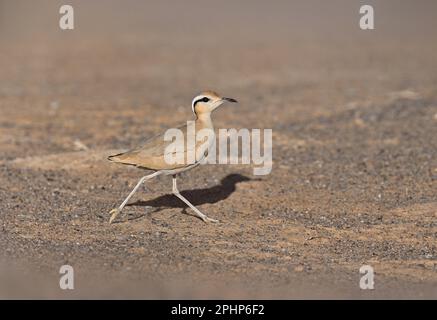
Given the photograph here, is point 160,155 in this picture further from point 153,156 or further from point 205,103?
point 205,103

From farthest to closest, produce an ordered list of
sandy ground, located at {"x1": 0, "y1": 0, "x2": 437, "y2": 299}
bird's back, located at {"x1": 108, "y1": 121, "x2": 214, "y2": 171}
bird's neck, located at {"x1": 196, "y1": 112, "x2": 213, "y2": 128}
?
bird's neck, located at {"x1": 196, "y1": 112, "x2": 213, "y2": 128} < bird's back, located at {"x1": 108, "y1": 121, "x2": 214, "y2": 171} < sandy ground, located at {"x1": 0, "y1": 0, "x2": 437, "y2": 299}

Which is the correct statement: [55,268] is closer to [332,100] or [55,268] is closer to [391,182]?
[391,182]

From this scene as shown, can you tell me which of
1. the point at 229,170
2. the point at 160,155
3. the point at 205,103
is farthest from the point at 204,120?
the point at 229,170

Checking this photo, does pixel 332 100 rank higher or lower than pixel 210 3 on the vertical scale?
lower

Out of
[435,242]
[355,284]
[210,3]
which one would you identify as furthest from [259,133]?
[210,3]

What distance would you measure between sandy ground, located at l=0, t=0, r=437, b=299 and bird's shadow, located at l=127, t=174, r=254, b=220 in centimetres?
4

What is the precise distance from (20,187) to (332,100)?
7374 millimetres

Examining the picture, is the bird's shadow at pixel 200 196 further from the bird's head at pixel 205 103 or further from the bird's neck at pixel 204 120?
the bird's head at pixel 205 103

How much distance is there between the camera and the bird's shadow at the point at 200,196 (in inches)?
336

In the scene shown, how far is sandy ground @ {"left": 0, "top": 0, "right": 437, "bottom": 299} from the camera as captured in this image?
6.75m

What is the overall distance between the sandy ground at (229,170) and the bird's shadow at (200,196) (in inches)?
1.6

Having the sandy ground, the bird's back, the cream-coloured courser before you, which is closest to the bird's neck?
the cream-coloured courser

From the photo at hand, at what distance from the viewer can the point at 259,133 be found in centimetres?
1233

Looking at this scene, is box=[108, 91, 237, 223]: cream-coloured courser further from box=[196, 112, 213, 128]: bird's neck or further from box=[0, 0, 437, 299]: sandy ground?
box=[0, 0, 437, 299]: sandy ground
